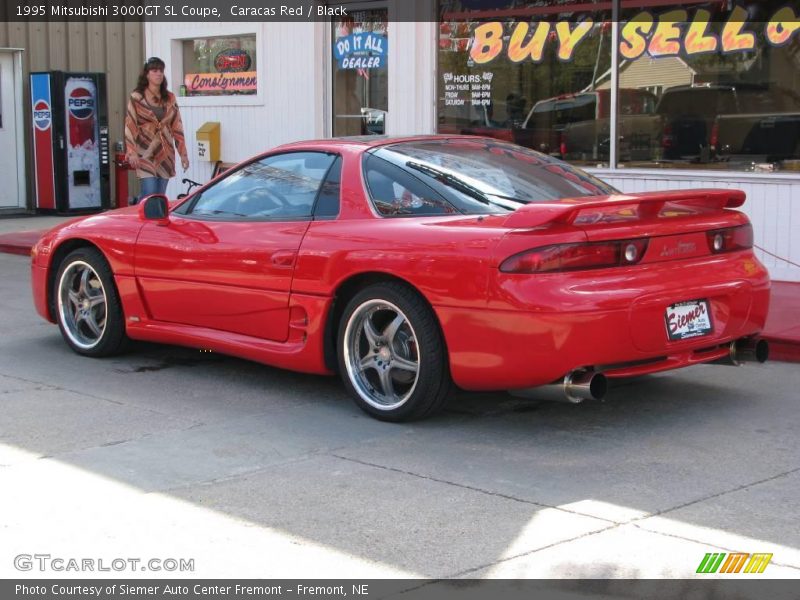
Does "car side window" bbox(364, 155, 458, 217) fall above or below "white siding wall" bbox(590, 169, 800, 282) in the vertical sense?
above

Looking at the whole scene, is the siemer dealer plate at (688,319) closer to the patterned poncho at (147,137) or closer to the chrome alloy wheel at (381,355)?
the chrome alloy wheel at (381,355)

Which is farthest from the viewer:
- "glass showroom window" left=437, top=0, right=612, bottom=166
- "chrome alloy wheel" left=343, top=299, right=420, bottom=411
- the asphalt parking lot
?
"glass showroom window" left=437, top=0, right=612, bottom=166

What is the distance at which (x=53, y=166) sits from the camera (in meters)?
17.2

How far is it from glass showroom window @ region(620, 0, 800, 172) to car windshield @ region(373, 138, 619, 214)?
374 centimetres

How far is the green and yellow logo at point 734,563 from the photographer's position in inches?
160

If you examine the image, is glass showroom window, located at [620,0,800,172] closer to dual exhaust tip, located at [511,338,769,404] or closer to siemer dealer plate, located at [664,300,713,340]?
siemer dealer plate, located at [664,300,713,340]

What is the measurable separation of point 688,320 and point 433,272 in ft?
4.12

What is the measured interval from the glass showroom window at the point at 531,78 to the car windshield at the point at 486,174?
4.33 meters

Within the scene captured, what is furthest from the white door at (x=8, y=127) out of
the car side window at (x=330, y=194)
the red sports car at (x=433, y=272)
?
the car side window at (x=330, y=194)

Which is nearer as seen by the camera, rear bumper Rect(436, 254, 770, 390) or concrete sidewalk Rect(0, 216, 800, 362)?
rear bumper Rect(436, 254, 770, 390)

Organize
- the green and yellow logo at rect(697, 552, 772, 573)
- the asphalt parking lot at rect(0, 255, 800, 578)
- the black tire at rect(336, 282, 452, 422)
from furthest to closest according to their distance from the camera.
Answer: the black tire at rect(336, 282, 452, 422) < the asphalt parking lot at rect(0, 255, 800, 578) < the green and yellow logo at rect(697, 552, 772, 573)

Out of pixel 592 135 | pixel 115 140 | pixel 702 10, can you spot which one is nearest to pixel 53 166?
pixel 115 140

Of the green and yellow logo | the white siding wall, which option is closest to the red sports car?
the green and yellow logo

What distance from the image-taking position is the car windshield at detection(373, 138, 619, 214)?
6.11 m
